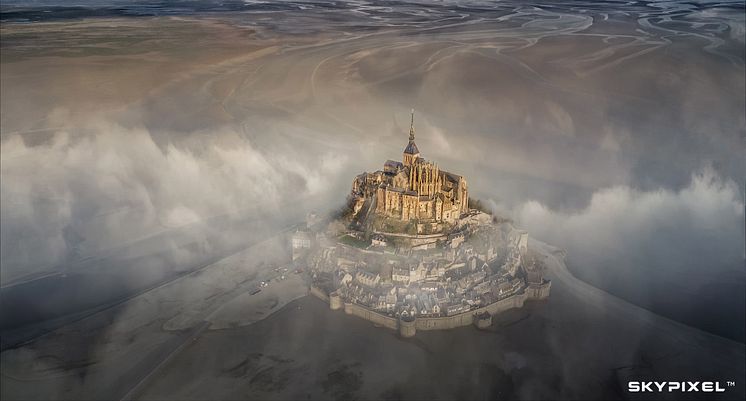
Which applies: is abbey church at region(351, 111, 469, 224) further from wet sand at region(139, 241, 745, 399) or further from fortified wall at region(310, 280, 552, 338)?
wet sand at region(139, 241, 745, 399)

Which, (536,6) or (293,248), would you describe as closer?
(293,248)

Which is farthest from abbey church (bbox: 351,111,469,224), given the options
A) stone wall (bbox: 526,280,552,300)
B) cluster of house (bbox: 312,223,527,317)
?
stone wall (bbox: 526,280,552,300)

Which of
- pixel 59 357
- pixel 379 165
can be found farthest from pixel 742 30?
pixel 59 357

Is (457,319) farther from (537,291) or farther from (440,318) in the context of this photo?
(537,291)

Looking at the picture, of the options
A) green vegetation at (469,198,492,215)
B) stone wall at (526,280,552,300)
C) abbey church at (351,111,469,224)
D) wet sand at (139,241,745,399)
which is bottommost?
wet sand at (139,241,745,399)

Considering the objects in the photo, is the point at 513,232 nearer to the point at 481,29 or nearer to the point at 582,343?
the point at 582,343
